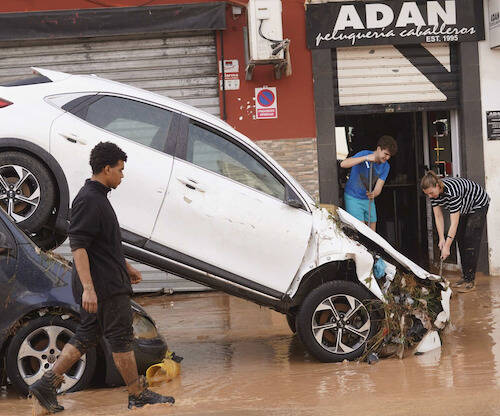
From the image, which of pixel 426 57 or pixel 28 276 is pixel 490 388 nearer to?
pixel 28 276

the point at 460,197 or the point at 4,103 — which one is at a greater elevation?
the point at 4,103

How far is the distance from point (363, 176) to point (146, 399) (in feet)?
19.0

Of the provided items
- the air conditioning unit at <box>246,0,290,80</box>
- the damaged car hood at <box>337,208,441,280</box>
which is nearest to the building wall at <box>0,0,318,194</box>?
the air conditioning unit at <box>246,0,290,80</box>

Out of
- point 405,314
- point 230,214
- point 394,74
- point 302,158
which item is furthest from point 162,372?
point 394,74

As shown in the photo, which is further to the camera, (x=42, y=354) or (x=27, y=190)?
(x=27, y=190)

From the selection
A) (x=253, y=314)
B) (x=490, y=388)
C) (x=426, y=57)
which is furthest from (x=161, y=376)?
(x=426, y=57)

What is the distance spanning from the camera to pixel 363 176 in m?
11.1

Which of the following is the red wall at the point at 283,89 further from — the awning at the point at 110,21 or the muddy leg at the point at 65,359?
the muddy leg at the point at 65,359

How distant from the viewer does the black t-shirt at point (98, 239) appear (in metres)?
5.78

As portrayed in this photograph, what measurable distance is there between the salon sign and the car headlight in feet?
21.0

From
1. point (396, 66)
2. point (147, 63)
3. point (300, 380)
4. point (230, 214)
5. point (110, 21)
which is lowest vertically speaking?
point (300, 380)

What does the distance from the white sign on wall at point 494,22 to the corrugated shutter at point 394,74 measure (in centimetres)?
58

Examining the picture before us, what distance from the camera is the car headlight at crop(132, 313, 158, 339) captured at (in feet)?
22.1

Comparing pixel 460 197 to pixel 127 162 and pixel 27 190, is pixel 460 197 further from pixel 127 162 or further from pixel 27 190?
pixel 27 190
